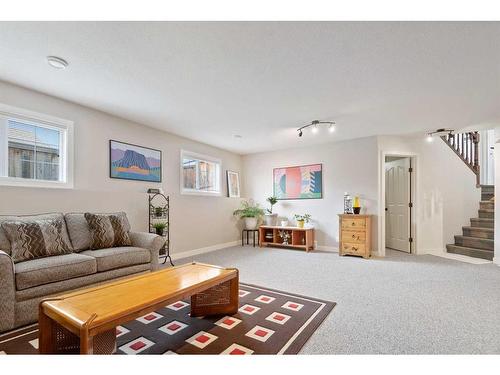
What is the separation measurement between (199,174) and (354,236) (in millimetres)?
3299

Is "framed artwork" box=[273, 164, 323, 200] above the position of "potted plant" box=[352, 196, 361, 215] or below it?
above

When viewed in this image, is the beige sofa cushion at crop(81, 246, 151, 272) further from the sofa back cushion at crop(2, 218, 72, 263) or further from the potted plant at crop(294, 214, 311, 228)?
the potted plant at crop(294, 214, 311, 228)

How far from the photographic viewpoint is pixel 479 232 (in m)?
5.07

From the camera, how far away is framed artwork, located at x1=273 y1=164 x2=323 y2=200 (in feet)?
18.5

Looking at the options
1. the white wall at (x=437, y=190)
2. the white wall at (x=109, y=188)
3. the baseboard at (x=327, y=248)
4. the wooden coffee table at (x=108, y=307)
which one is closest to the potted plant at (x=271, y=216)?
the white wall at (x=109, y=188)

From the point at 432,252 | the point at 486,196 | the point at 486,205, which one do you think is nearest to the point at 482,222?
the point at 486,205

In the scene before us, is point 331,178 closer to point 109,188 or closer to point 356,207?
point 356,207

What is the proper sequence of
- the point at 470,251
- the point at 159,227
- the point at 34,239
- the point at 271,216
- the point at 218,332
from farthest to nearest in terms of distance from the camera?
the point at 271,216 → the point at 470,251 → the point at 159,227 → the point at 34,239 → the point at 218,332

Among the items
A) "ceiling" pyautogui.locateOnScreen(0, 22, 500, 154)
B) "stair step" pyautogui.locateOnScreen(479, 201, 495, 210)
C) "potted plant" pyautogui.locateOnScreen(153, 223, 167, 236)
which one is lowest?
"potted plant" pyautogui.locateOnScreen(153, 223, 167, 236)

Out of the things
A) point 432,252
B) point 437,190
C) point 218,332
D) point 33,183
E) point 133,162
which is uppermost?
point 133,162

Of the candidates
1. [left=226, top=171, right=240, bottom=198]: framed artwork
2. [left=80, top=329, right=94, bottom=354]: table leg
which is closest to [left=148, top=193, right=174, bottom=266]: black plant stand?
[left=226, top=171, right=240, bottom=198]: framed artwork

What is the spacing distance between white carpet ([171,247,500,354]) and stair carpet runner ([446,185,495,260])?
0.77 m

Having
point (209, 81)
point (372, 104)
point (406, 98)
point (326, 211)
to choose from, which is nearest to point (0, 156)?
point (209, 81)

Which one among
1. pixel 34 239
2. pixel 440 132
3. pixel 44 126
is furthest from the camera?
pixel 440 132
